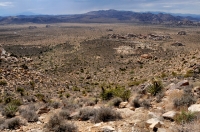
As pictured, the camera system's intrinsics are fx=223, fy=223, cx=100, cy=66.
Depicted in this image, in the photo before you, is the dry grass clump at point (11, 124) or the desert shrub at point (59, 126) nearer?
the desert shrub at point (59, 126)

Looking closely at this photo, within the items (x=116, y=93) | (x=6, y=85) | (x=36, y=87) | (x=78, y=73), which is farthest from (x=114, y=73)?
(x=116, y=93)

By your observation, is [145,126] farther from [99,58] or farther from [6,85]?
[99,58]

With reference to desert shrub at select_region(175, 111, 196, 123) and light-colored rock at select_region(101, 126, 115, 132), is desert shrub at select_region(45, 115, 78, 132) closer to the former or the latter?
light-colored rock at select_region(101, 126, 115, 132)

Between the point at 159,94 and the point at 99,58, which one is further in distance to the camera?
the point at 99,58

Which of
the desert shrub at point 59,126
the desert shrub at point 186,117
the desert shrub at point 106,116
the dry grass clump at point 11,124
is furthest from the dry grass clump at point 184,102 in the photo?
the dry grass clump at point 11,124

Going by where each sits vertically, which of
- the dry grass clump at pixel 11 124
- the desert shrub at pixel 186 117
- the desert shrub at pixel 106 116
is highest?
the desert shrub at pixel 186 117

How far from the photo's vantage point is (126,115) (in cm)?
851

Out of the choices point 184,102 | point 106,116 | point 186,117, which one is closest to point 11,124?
point 106,116

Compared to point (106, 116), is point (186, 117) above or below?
above

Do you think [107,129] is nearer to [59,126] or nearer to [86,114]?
[59,126]

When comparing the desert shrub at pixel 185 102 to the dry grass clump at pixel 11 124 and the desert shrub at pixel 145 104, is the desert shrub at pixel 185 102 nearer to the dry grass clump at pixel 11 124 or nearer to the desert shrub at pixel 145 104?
the desert shrub at pixel 145 104

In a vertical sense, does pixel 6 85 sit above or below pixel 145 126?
below

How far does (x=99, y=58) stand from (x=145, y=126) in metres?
35.2

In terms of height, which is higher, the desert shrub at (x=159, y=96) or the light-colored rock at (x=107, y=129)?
the light-colored rock at (x=107, y=129)
